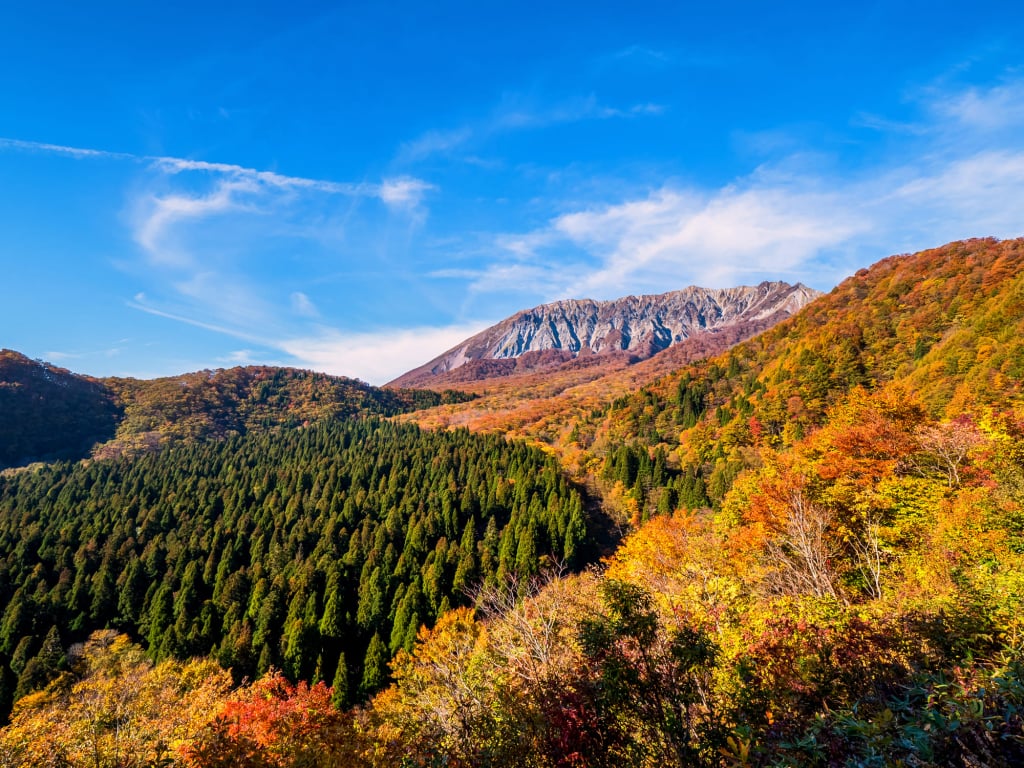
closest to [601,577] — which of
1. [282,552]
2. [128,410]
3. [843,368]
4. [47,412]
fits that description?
[282,552]

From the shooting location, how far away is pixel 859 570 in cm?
1767

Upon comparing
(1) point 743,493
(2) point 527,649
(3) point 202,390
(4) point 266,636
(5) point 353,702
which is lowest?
(5) point 353,702

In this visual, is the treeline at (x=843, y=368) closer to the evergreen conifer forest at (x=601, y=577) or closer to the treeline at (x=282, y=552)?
the evergreen conifer forest at (x=601, y=577)

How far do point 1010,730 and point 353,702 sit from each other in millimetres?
45927

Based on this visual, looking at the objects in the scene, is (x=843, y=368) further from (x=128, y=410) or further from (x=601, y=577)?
(x=128, y=410)

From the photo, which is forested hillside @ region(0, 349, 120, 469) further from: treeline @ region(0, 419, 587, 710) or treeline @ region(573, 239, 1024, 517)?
treeline @ region(573, 239, 1024, 517)

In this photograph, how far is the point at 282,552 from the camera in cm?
5822

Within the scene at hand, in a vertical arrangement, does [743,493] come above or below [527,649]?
above

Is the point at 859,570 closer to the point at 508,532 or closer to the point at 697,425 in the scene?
the point at 508,532

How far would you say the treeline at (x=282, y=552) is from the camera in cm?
4384

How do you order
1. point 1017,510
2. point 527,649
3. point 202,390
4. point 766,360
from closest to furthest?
point 1017,510 < point 527,649 < point 766,360 < point 202,390

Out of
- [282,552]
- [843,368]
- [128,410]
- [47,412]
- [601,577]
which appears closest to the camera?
[601,577]

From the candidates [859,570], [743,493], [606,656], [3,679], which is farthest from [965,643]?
[3,679]

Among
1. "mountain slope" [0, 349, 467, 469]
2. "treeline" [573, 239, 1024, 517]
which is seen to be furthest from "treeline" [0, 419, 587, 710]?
"mountain slope" [0, 349, 467, 469]
